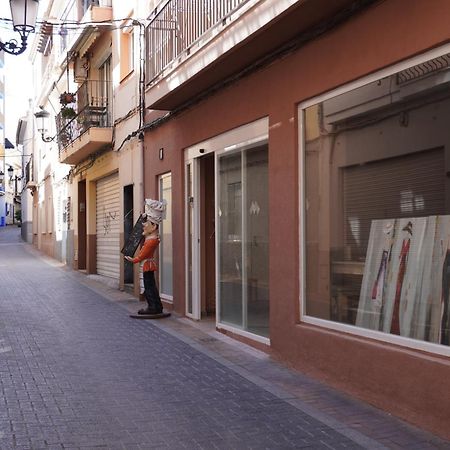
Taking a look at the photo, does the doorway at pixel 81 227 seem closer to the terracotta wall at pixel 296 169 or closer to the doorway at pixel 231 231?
the doorway at pixel 231 231

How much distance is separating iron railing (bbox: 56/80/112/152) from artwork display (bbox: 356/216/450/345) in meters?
10.9

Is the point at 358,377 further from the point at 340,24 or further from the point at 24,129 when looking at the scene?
the point at 24,129

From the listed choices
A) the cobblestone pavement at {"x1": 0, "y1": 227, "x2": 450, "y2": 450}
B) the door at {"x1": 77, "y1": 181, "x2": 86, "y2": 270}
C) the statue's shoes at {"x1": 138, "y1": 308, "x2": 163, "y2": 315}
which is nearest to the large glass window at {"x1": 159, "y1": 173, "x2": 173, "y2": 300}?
the statue's shoes at {"x1": 138, "y1": 308, "x2": 163, "y2": 315}

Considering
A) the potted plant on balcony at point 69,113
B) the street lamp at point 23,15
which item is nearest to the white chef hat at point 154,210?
the street lamp at point 23,15

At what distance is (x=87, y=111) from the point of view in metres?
16.2

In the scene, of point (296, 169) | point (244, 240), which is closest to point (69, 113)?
point (244, 240)

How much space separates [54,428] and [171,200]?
656 cm

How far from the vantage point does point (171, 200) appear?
11.3m

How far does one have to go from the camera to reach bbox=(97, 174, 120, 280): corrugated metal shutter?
53.5 feet

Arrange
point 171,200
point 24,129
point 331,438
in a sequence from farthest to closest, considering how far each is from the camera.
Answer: point 24,129, point 171,200, point 331,438

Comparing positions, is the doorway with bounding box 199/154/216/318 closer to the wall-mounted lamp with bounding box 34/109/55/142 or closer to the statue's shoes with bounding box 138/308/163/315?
the statue's shoes with bounding box 138/308/163/315

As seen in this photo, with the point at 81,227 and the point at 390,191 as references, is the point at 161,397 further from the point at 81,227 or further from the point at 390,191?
the point at 81,227

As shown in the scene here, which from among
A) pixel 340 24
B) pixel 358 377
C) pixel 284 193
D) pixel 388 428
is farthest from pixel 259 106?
pixel 388 428

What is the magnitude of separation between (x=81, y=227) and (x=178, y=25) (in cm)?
1202
